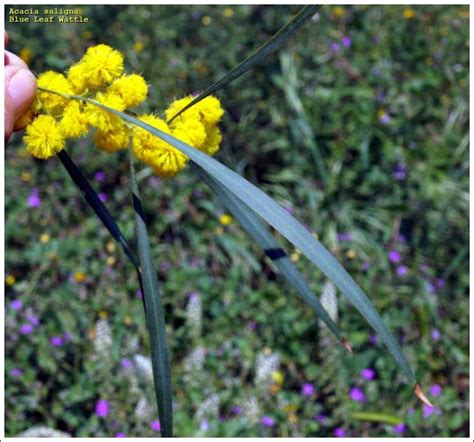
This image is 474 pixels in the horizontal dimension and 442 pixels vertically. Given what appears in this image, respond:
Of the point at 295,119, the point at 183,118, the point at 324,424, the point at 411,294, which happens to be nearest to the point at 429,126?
the point at 295,119

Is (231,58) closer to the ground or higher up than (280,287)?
higher up

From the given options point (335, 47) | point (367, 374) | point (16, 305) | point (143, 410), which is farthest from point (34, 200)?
point (335, 47)

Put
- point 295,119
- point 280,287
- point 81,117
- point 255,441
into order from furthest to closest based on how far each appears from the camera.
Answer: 1. point 295,119
2. point 280,287
3. point 255,441
4. point 81,117

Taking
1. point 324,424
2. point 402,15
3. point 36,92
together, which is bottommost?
A: point 324,424

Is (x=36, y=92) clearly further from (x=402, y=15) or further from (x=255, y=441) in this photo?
(x=402, y=15)

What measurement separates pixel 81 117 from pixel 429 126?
1.56 metres

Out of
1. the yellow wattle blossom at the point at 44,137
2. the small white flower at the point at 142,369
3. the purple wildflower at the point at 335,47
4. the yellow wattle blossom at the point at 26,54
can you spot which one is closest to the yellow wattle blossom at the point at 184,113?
the yellow wattle blossom at the point at 44,137

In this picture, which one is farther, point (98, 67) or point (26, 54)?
point (26, 54)

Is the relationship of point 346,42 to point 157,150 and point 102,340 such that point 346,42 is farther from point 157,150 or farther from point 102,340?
point 157,150

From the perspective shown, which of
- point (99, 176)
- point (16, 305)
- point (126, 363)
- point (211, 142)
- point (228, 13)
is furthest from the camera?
point (228, 13)

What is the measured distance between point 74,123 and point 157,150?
0.27 feet

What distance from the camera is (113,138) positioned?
0.65 m

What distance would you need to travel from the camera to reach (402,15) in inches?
87.9

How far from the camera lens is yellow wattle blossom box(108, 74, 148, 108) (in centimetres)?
64
